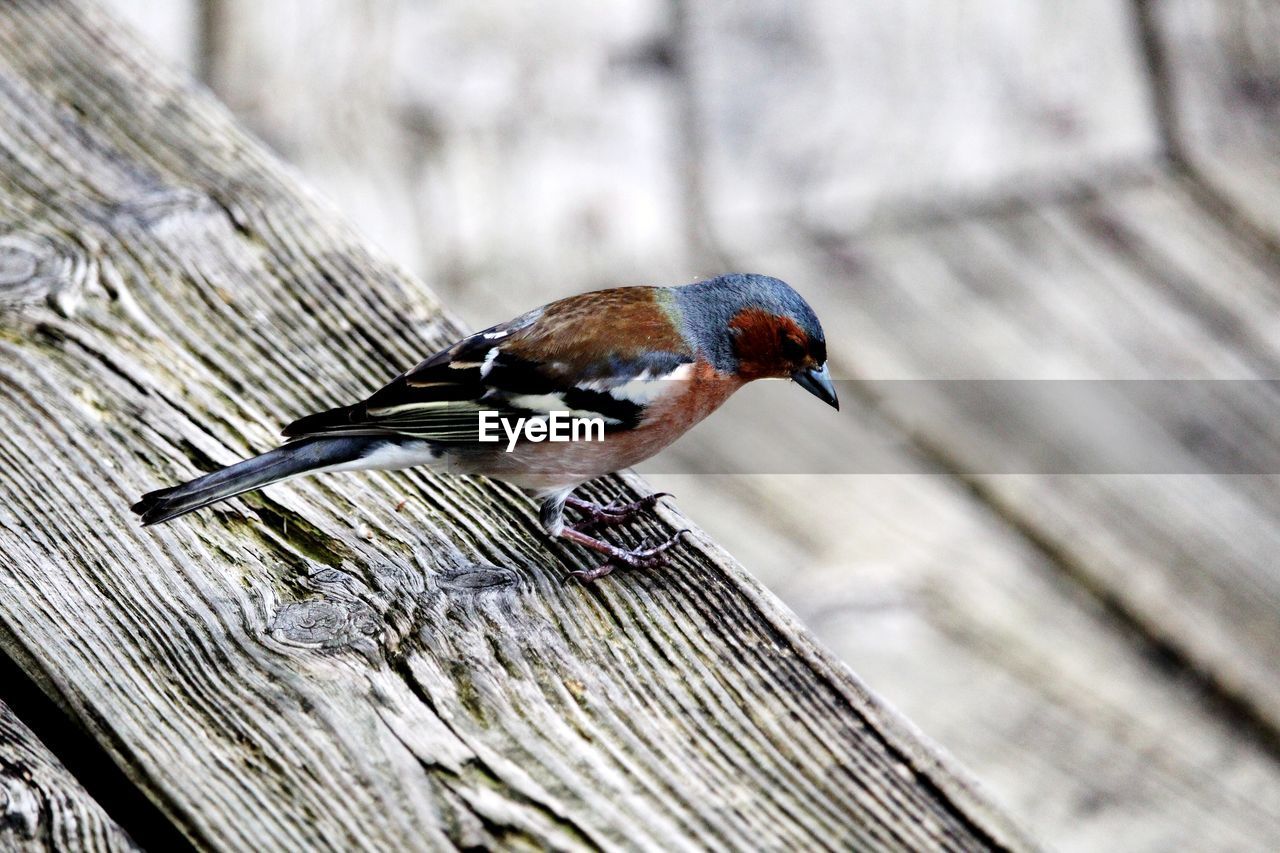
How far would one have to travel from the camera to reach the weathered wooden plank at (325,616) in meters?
1.47

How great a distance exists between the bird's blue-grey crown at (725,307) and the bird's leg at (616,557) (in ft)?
3.03

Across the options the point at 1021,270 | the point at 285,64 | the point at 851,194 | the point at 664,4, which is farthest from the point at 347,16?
the point at 1021,270

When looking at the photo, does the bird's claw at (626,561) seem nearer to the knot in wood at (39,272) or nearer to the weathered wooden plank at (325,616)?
the weathered wooden plank at (325,616)

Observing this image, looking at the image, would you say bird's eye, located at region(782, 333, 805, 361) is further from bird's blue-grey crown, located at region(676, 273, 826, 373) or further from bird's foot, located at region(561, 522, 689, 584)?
bird's foot, located at region(561, 522, 689, 584)

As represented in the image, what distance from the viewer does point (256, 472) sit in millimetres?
1886

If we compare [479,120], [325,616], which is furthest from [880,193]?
[325,616]

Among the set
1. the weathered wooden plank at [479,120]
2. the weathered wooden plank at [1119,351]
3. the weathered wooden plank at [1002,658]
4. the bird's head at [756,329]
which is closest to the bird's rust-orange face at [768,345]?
the bird's head at [756,329]

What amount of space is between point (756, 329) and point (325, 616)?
53.3 inches

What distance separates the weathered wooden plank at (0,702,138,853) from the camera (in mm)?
1423

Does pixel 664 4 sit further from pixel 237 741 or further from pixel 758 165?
pixel 237 741

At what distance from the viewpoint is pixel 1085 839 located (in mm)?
2576

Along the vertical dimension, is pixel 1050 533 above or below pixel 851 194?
below

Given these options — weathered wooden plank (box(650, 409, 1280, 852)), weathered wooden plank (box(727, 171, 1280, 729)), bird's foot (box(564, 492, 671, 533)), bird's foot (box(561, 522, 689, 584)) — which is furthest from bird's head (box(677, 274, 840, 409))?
bird's foot (box(561, 522, 689, 584))

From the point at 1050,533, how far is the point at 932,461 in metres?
0.34
